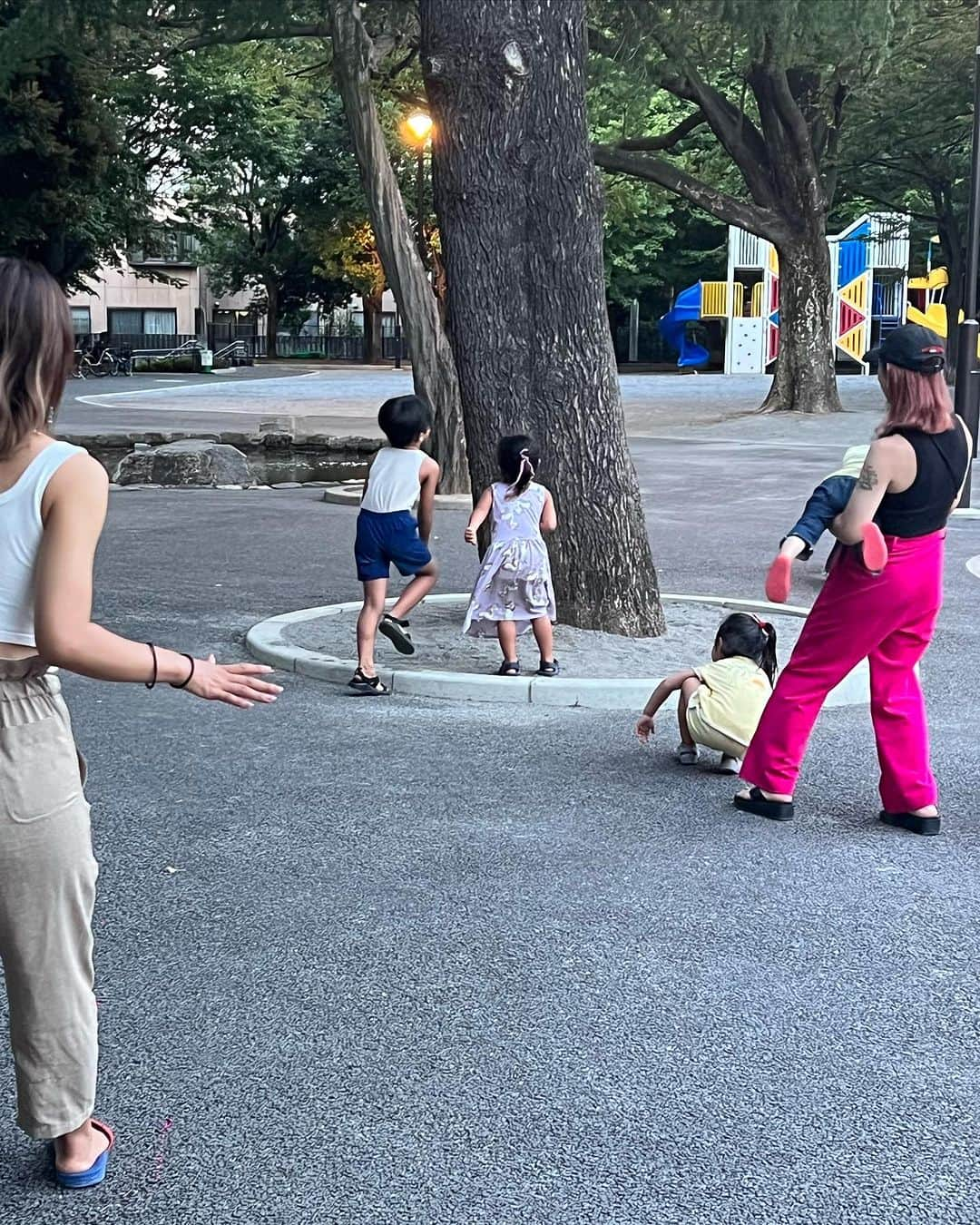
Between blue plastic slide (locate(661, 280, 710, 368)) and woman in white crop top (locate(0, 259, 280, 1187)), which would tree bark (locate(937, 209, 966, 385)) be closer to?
blue plastic slide (locate(661, 280, 710, 368))

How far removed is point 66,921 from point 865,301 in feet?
162

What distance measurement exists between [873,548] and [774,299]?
49.7 meters

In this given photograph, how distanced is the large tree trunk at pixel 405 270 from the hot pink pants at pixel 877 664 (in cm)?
1272

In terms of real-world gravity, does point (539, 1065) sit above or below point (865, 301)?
below

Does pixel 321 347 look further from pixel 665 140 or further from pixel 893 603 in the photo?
pixel 893 603

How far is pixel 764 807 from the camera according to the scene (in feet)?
19.3

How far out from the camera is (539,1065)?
12.3ft

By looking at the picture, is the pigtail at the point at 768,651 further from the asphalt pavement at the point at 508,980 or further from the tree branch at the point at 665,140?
the tree branch at the point at 665,140

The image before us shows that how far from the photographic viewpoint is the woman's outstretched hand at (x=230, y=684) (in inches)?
119

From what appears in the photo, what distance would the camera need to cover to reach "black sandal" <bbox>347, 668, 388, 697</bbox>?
8.02 meters

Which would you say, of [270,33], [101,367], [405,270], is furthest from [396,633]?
[101,367]

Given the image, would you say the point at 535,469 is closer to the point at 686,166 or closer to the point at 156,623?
the point at 156,623

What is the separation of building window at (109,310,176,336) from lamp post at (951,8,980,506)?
214ft

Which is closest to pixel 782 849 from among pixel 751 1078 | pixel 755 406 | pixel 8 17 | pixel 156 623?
pixel 751 1078
